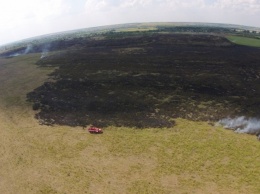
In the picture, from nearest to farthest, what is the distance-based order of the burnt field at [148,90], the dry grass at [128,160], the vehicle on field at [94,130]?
the dry grass at [128,160] → the vehicle on field at [94,130] → the burnt field at [148,90]

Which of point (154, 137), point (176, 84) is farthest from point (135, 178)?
point (176, 84)

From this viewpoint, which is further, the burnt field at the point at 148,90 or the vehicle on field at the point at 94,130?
the burnt field at the point at 148,90

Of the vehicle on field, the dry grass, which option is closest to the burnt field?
the vehicle on field

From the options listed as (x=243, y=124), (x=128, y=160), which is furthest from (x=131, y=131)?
(x=243, y=124)

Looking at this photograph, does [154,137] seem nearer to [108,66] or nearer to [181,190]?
[181,190]

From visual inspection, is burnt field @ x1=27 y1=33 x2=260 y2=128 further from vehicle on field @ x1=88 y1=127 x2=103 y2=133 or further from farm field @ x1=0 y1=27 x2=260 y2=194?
vehicle on field @ x1=88 y1=127 x2=103 y2=133

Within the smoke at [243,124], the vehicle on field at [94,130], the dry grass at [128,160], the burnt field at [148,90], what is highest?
the burnt field at [148,90]

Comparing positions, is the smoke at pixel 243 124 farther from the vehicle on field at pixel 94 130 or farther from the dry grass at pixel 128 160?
the vehicle on field at pixel 94 130

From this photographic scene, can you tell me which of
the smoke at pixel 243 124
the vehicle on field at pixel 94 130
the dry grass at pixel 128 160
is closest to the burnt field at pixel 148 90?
Result: the smoke at pixel 243 124
